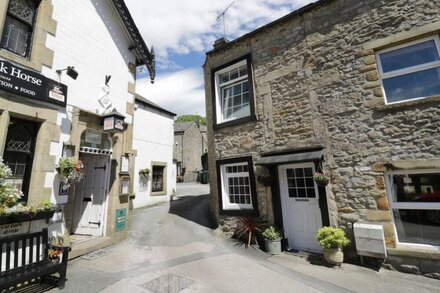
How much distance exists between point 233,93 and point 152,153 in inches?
283

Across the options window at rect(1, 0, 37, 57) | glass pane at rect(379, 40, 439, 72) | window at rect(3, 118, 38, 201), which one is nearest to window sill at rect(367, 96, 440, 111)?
glass pane at rect(379, 40, 439, 72)

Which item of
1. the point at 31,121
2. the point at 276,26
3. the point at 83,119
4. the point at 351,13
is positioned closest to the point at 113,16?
the point at 83,119

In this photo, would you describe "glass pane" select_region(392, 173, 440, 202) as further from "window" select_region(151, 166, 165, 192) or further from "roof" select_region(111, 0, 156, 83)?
"window" select_region(151, 166, 165, 192)

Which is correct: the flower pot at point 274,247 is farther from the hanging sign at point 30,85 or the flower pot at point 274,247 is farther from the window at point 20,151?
the hanging sign at point 30,85

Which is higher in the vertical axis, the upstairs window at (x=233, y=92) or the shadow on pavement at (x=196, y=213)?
the upstairs window at (x=233, y=92)

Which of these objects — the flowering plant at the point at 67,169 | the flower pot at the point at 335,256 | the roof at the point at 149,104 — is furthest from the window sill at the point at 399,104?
the roof at the point at 149,104

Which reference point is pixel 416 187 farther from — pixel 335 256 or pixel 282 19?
pixel 282 19

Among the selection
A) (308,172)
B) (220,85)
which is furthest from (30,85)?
(308,172)

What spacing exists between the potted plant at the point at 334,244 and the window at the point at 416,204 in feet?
4.32

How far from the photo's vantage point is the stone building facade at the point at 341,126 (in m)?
5.57

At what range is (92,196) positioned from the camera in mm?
7840

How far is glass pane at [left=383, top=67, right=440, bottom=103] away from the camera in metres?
5.62

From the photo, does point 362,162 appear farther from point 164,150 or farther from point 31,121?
point 164,150

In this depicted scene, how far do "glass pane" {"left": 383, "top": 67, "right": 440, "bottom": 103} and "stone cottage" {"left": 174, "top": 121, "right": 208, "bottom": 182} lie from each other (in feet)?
85.8
